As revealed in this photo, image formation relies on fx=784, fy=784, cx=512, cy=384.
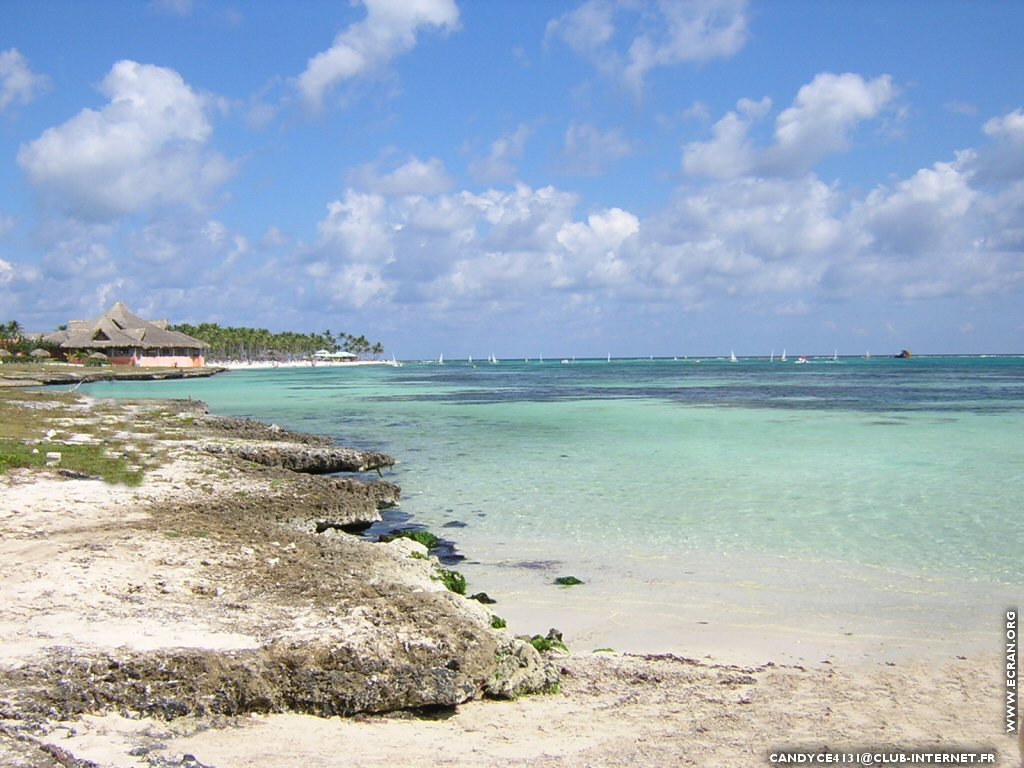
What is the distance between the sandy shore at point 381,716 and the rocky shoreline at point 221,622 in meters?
0.03

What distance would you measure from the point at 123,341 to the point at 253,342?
197ft

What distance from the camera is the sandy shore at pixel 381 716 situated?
4.40 meters

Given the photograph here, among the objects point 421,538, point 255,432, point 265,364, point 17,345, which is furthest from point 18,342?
point 421,538

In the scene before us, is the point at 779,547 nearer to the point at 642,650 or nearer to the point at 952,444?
the point at 642,650

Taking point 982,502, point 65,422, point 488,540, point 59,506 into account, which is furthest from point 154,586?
point 65,422

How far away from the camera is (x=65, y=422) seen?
2075 cm

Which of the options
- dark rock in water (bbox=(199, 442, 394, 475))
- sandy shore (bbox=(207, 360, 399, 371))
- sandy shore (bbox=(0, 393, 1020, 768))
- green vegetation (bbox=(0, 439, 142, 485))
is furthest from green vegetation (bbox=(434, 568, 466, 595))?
sandy shore (bbox=(207, 360, 399, 371))

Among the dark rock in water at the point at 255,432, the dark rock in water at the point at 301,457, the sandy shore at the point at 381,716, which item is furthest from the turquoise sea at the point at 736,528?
the dark rock in water at the point at 255,432

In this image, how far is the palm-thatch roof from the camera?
7925 cm

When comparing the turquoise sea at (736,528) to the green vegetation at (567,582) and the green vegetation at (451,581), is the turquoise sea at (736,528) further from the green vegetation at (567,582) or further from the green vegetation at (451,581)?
the green vegetation at (451,581)

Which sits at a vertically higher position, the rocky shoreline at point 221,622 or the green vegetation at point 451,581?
the rocky shoreline at point 221,622

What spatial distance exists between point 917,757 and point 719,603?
12.3 feet

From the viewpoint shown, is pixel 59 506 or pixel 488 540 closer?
pixel 59 506

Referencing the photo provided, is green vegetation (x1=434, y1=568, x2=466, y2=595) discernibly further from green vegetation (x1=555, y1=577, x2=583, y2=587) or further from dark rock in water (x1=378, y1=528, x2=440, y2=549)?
dark rock in water (x1=378, y1=528, x2=440, y2=549)
